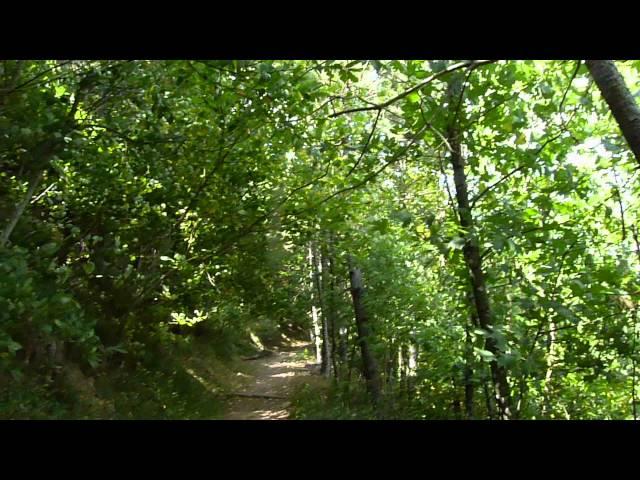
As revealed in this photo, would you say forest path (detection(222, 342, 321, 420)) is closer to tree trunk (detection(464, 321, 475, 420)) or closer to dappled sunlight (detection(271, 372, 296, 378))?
dappled sunlight (detection(271, 372, 296, 378))

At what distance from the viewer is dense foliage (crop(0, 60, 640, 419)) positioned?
2928mm

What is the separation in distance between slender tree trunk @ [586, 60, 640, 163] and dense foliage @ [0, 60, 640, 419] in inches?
6.9

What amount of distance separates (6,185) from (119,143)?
1.06 m

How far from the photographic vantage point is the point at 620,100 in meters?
2.07

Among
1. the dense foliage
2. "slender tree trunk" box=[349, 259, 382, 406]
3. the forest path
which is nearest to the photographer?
the dense foliage

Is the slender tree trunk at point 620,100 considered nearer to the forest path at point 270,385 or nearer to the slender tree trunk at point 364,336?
the slender tree trunk at point 364,336

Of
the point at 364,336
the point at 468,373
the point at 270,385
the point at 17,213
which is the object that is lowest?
the point at 270,385

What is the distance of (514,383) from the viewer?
11.1 ft

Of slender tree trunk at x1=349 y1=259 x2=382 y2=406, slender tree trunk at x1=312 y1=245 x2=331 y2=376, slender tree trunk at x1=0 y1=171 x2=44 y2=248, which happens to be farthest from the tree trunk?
Result: slender tree trunk at x1=312 y1=245 x2=331 y2=376

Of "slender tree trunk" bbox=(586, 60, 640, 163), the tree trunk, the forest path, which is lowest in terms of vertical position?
the forest path

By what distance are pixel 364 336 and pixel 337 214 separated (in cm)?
330

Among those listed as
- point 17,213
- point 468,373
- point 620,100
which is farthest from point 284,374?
point 620,100

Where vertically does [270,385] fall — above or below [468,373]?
below

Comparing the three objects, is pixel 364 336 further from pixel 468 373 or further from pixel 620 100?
pixel 620 100
